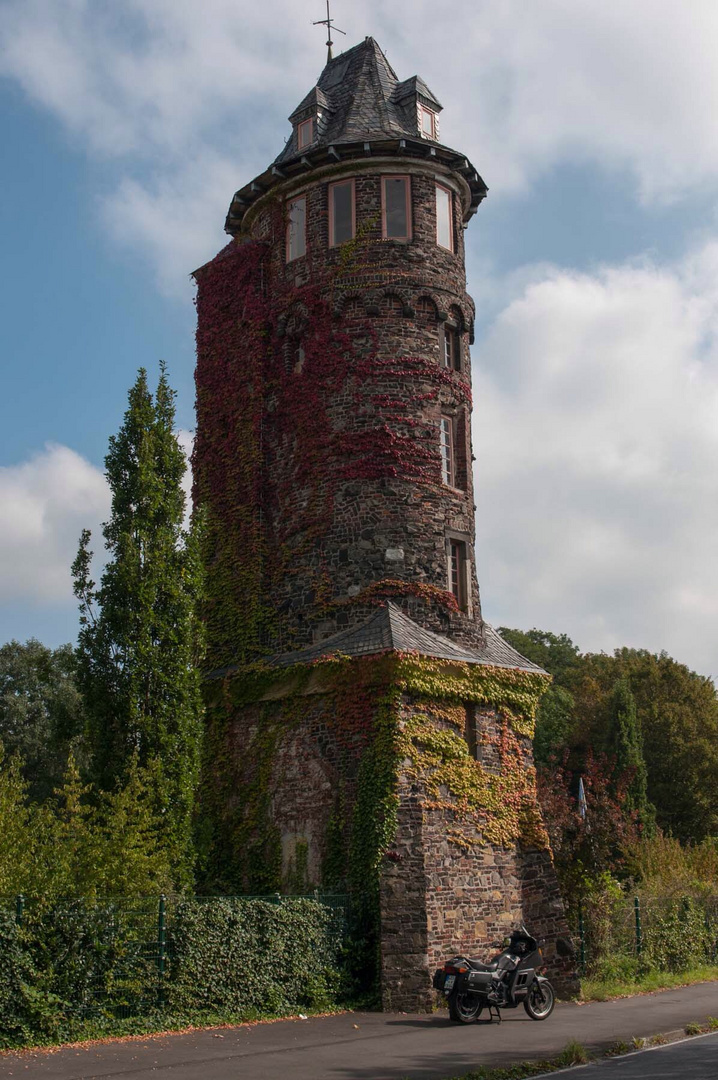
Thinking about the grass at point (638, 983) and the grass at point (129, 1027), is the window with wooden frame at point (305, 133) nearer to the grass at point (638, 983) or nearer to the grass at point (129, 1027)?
the grass at point (129, 1027)

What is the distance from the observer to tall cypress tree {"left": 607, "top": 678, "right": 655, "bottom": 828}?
151 feet

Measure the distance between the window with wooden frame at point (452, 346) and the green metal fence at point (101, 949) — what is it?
1438cm

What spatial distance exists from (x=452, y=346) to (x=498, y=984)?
15020mm

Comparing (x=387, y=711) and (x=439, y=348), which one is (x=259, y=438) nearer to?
(x=439, y=348)

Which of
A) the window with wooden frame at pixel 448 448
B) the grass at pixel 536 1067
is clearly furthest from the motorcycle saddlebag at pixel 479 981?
the window with wooden frame at pixel 448 448

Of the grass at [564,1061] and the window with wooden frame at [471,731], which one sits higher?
the window with wooden frame at [471,731]

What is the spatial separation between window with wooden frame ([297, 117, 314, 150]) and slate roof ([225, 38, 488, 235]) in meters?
0.17

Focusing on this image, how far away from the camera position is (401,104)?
1134 inches

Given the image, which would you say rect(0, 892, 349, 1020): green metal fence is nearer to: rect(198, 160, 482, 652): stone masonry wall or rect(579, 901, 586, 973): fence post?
rect(198, 160, 482, 652): stone masonry wall

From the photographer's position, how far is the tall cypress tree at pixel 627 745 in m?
46.1

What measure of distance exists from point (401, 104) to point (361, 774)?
17367 mm

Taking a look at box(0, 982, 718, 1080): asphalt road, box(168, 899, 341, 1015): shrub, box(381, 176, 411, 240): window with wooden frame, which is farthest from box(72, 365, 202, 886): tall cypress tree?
box(381, 176, 411, 240): window with wooden frame

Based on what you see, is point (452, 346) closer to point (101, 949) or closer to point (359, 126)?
point (359, 126)

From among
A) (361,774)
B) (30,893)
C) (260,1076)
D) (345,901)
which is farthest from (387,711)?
(260,1076)
